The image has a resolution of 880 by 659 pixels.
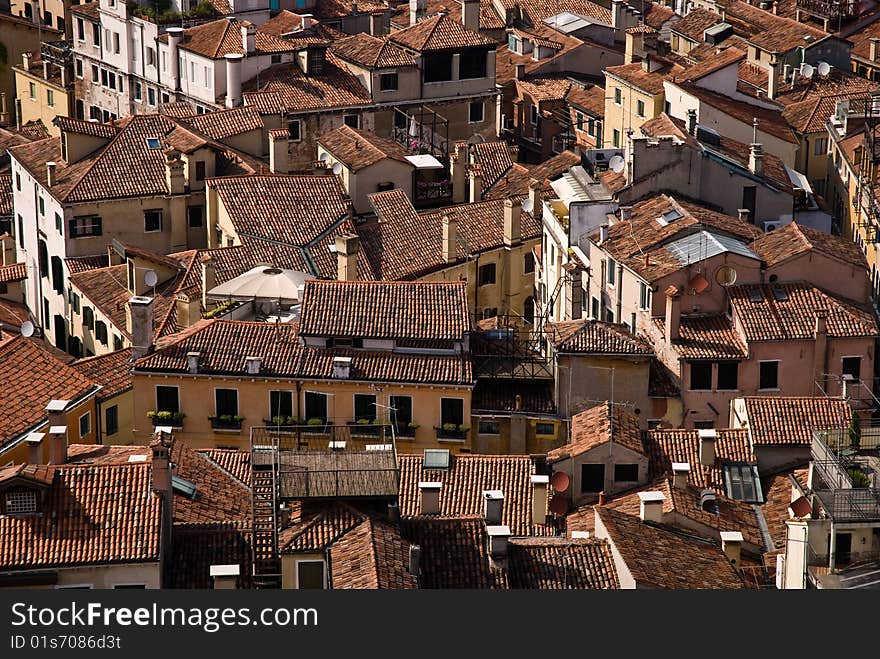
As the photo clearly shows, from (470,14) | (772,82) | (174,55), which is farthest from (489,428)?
(470,14)

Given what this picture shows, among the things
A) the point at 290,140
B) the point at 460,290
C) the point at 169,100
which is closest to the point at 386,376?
the point at 460,290

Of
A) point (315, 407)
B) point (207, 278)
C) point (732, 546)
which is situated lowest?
point (207, 278)

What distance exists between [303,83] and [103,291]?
23298mm

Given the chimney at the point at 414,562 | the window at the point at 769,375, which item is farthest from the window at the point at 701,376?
the chimney at the point at 414,562

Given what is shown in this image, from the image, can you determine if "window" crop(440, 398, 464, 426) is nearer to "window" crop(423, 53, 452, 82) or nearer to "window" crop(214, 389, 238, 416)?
"window" crop(214, 389, 238, 416)

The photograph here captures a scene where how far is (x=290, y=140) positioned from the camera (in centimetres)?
9069

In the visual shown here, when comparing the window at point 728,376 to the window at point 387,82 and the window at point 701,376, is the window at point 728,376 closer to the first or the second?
the window at point 701,376

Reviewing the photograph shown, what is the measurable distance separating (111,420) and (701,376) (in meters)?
18.1

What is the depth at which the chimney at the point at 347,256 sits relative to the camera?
74562 millimetres

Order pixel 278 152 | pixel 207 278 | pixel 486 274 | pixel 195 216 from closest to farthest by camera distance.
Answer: pixel 207 278
pixel 486 274
pixel 195 216
pixel 278 152

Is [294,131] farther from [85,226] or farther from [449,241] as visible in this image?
[449,241]

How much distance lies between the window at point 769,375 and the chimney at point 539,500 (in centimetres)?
1260

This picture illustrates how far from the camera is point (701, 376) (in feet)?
213

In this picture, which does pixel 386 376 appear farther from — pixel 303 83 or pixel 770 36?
pixel 770 36
